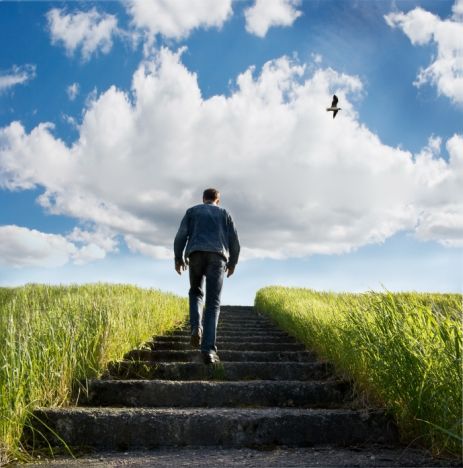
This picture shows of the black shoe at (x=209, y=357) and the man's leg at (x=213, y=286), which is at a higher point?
the man's leg at (x=213, y=286)

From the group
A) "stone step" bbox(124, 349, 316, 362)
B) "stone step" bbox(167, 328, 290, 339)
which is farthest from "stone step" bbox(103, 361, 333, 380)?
"stone step" bbox(167, 328, 290, 339)

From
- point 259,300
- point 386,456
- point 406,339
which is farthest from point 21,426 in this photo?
point 259,300

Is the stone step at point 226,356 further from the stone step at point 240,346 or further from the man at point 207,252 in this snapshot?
the stone step at point 240,346

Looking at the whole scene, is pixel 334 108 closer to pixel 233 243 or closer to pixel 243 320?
pixel 233 243

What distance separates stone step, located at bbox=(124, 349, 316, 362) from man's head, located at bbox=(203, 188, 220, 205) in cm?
177

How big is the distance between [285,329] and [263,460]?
525 cm

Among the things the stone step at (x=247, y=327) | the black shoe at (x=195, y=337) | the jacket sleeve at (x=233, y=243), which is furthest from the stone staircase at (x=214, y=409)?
the stone step at (x=247, y=327)

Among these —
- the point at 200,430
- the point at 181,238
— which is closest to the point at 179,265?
the point at 181,238

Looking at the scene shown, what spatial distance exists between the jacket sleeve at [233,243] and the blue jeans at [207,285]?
0.60 feet

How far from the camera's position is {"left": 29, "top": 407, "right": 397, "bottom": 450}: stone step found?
337cm

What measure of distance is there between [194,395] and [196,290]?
1.90m

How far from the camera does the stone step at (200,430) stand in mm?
3371

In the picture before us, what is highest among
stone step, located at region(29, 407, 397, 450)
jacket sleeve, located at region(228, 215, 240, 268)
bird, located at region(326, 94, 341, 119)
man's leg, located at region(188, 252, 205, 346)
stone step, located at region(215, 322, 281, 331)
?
bird, located at region(326, 94, 341, 119)

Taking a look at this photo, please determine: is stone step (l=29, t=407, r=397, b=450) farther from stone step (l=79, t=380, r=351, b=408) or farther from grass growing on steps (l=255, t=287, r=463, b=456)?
stone step (l=79, t=380, r=351, b=408)
